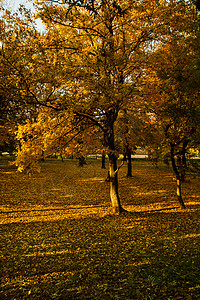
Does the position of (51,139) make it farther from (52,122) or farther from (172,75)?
(172,75)

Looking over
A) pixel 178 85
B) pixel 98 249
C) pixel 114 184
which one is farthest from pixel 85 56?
pixel 98 249

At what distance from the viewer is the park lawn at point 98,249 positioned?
494 cm

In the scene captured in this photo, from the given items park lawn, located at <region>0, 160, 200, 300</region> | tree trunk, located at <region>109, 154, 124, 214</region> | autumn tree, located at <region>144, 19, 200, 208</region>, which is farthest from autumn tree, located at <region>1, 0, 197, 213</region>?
park lawn, located at <region>0, 160, 200, 300</region>

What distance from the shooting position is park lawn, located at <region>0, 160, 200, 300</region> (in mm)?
4939

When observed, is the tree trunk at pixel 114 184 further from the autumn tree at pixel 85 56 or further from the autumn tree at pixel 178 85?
the autumn tree at pixel 178 85

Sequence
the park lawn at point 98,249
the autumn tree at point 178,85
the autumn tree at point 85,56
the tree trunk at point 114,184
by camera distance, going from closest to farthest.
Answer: the park lawn at point 98,249 → the autumn tree at point 178,85 → the autumn tree at point 85,56 → the tree trunk at point 114,184

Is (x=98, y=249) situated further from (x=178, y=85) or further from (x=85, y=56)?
(x=85, y=56)

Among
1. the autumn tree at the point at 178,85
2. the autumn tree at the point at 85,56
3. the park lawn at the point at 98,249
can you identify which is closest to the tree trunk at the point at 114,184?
the park lawn at the point at 98,249

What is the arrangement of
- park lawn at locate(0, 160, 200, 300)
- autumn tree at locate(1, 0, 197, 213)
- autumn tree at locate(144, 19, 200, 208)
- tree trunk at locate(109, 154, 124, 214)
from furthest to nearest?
tree trunk at locate(109, 154, 124, 214), autumn tree at locate(1, 0, 197, 213), autumn tree at locate(144, 19, 200, 208), park lawn at locate(0, 160, 200, 300)

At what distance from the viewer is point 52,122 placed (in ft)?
35.6

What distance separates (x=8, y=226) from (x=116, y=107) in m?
6.99

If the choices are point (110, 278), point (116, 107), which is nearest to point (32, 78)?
point (116, 107)

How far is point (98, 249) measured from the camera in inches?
293

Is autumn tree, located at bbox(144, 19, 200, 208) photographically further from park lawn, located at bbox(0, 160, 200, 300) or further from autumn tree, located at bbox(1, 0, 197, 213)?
park lawn, located at bbox(0, 160, 200, 300)
